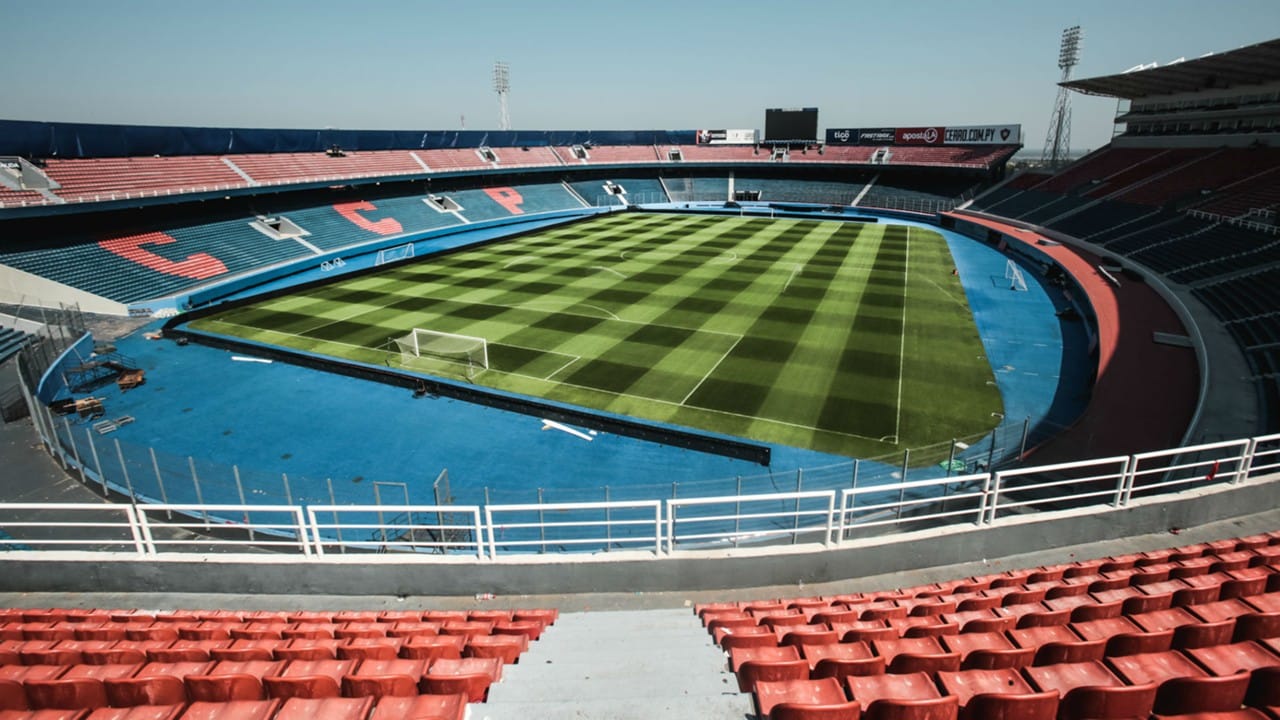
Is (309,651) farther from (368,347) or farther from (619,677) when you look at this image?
(368,347)

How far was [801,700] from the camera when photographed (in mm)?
4195

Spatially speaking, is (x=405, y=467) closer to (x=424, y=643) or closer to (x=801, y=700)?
(x=424, y=643)

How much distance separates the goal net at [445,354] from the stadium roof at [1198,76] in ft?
132

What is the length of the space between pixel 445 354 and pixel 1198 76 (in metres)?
52.2

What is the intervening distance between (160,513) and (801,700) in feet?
54.0

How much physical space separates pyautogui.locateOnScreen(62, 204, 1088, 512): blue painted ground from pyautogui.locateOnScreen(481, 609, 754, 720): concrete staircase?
580 cm

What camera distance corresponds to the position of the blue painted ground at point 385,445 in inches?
601

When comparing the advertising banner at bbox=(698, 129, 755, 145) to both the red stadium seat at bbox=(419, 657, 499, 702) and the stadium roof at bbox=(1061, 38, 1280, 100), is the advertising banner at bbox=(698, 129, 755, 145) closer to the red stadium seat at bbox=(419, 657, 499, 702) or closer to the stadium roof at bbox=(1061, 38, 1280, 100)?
the stadium roof at bbox=(1061, 38, 1280, 100)

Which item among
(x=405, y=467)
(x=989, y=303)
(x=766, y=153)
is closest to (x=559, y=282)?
(x=405, y=467)

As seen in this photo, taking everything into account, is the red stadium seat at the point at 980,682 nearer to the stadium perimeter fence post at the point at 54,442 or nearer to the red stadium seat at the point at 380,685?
the red stadium seat at the point at 380,685

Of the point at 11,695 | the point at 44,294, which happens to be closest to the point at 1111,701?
the point at 11,695

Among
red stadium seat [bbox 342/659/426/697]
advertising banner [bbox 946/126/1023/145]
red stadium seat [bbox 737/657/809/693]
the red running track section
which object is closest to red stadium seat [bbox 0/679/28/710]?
red stadium seat [bbox 342/659/426/697]

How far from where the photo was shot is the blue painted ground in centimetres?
1527

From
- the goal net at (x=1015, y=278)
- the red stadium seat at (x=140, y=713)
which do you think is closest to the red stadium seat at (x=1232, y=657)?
the red stadium seat at (x=140, y=713)
